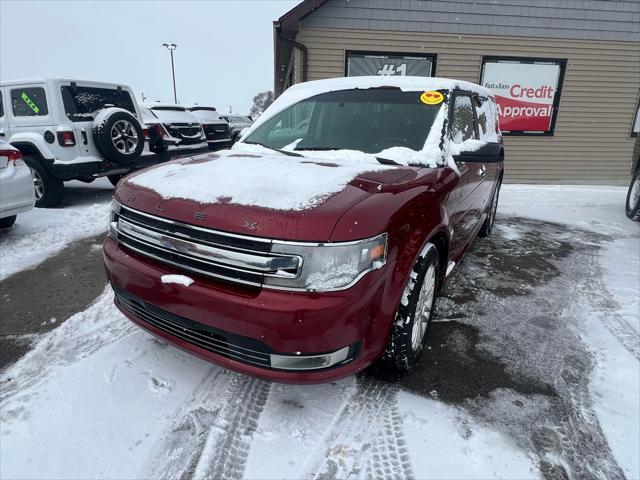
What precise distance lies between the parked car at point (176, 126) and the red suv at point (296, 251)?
6886 mm

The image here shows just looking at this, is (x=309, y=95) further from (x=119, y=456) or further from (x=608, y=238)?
(x=608, y=238)

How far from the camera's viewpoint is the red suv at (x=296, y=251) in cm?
186

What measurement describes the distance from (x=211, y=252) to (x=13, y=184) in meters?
4.34

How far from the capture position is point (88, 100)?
23.4ft

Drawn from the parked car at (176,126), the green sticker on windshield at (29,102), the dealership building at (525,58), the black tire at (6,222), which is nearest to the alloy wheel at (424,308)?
the black tire at (6,222)

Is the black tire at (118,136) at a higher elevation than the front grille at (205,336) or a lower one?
higher

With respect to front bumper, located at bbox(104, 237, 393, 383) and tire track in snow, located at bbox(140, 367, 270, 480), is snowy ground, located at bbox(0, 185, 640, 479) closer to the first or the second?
tire track in snow, located at bbox(140, 367, 270, 480)

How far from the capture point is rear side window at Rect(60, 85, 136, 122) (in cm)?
677

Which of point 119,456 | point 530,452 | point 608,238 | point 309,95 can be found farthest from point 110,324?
point 608,238

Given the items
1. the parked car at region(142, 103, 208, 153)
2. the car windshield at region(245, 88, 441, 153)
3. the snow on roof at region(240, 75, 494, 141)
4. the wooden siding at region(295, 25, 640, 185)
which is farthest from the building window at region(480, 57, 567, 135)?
the car windshield at region(245, 88, 441, 153)

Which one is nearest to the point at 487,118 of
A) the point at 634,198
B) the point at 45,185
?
the point at 634,198

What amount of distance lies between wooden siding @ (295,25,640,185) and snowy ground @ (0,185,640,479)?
22.9 feet

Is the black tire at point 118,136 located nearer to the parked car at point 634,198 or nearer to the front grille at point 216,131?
the front grille at point 216,131

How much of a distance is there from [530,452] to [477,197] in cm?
232
